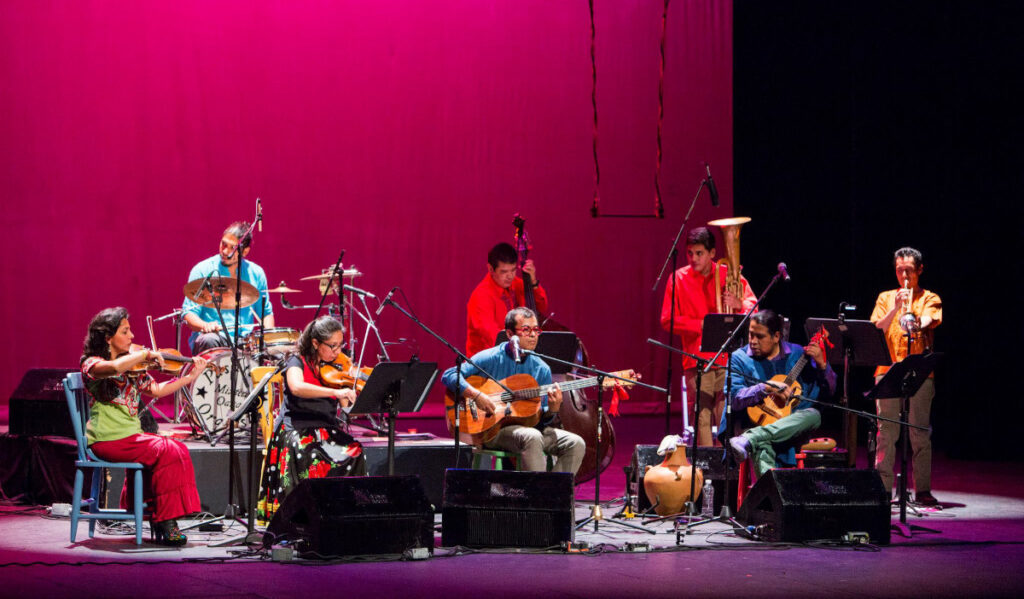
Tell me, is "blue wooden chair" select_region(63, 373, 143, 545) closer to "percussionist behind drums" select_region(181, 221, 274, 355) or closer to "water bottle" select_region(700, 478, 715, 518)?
"percussionist behind drums" select_region(181, 221, 274, 355)

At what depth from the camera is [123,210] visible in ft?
34.1

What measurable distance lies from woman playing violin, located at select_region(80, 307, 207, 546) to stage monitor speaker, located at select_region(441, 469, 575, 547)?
1.29 metres

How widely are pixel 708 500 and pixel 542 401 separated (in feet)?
3.81

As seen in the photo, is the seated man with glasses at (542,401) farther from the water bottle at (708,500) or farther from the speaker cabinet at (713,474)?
the water bottle at (708,500)

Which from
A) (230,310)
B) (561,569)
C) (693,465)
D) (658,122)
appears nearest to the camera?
(561,569)

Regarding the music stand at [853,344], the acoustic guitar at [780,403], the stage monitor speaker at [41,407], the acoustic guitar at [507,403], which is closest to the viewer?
the acoustic guitar at [507,403]

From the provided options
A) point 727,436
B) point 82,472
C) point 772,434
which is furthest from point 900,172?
point 82,472

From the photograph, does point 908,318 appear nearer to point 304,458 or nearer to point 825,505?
point 825,505

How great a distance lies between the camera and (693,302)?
8352 mm

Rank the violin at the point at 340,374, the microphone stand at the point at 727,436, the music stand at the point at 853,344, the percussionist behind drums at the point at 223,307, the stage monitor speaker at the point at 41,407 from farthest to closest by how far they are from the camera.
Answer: the percussionist behind drums at the point at 223,307, the stage monitor speaker at the point at 41,407, the music stand at the point at 853,344, the microphone stand at the point at 727,436, the violin at the point at 340,374

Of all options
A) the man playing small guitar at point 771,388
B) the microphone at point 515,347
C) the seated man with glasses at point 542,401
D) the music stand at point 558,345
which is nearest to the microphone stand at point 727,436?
the man playing small guitar at point 771,388

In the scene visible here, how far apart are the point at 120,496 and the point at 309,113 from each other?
5.10 m

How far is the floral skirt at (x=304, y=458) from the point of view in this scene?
6.30m

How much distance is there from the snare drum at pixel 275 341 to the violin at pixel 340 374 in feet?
3.90
